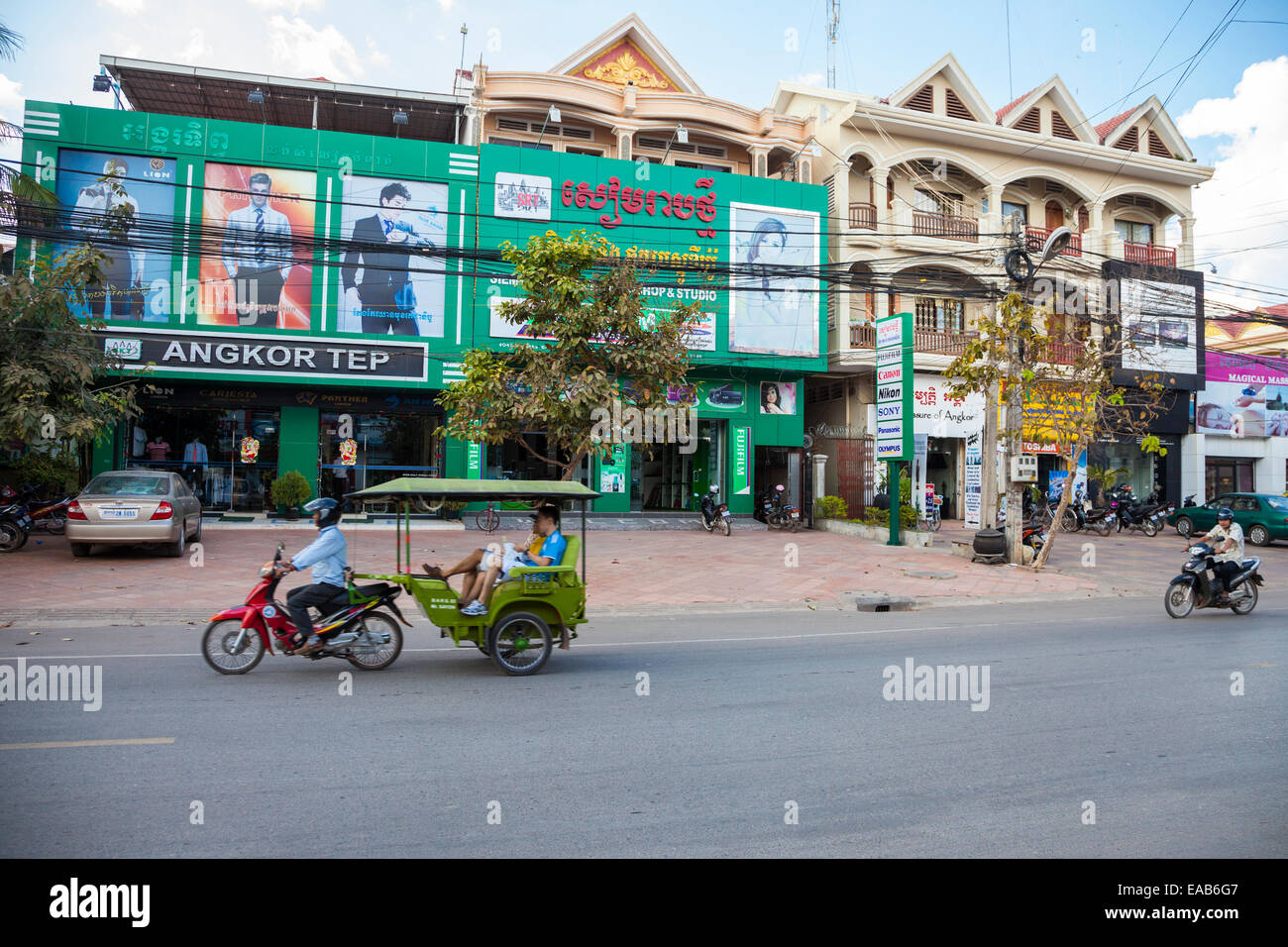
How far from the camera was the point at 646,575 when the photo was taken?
14.5m

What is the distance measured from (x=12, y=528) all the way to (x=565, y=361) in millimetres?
11280

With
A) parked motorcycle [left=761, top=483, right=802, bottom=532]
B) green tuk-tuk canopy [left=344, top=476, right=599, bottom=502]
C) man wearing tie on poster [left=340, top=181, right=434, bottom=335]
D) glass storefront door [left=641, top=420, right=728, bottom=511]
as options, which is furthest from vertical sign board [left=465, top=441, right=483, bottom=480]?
green tuk-tuk canopy [left=344, top=476, right=599, bottom=502]

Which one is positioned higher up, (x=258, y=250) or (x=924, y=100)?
(x=924, y=100)

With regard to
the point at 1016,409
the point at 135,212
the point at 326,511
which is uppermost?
the point at 135,212

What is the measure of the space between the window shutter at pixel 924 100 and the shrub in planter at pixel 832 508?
15.0 metres

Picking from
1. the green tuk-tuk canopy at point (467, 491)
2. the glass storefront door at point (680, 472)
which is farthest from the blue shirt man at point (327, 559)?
the glass storefront door at point (680, 472)

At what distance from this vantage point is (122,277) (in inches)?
846

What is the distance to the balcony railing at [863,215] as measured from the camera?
27125 millimetres

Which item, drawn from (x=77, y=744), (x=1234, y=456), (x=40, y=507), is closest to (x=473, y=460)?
(x=40, y=507)

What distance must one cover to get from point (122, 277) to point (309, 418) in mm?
5940

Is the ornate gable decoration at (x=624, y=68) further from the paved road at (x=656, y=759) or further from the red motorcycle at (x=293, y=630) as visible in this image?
the paved road at (x=656, y=759)

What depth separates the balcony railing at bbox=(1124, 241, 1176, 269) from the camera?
3041cm

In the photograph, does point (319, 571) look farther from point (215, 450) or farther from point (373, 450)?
point (215, 450)
